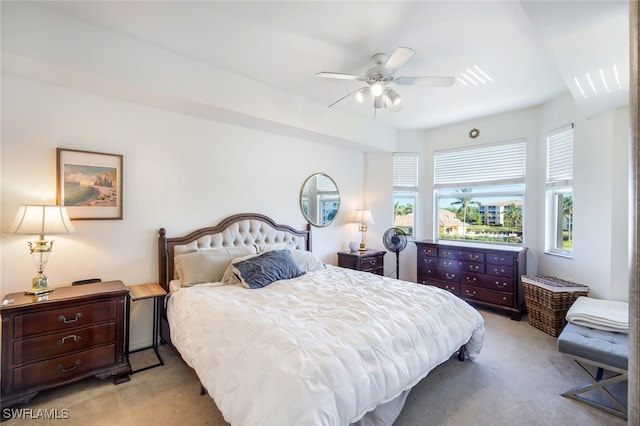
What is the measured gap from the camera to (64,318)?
2.18 meters

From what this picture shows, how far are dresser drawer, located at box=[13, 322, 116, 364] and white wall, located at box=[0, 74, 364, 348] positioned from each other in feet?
1.88

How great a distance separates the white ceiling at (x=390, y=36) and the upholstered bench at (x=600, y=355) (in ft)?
6.73

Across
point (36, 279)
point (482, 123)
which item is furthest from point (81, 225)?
point (482, 123)

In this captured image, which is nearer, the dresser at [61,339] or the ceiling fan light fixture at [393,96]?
the dresser at [61,339]

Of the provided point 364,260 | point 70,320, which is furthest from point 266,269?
point 364,260

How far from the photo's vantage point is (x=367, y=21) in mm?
2213

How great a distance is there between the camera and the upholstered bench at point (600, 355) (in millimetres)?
2037

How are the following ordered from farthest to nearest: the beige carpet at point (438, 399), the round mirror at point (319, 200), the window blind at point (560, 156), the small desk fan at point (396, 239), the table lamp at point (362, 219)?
the table lamp at point (362, 219), the small desk fan at point (396, 239), the round mirror at point (319, 200), the window blind at point (560, 156), the beige carpet at point (438, 399)

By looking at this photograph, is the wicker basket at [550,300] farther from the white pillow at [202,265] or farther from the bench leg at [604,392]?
the white pillow at [202,265]

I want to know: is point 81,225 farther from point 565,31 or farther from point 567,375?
point 567,375

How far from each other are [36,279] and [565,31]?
408 centimetres

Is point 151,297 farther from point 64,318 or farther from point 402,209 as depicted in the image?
point 402,209

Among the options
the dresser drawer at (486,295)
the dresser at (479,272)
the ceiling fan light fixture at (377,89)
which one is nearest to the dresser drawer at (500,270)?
the dresser at (479,272)

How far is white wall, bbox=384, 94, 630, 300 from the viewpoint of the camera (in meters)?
3.00
